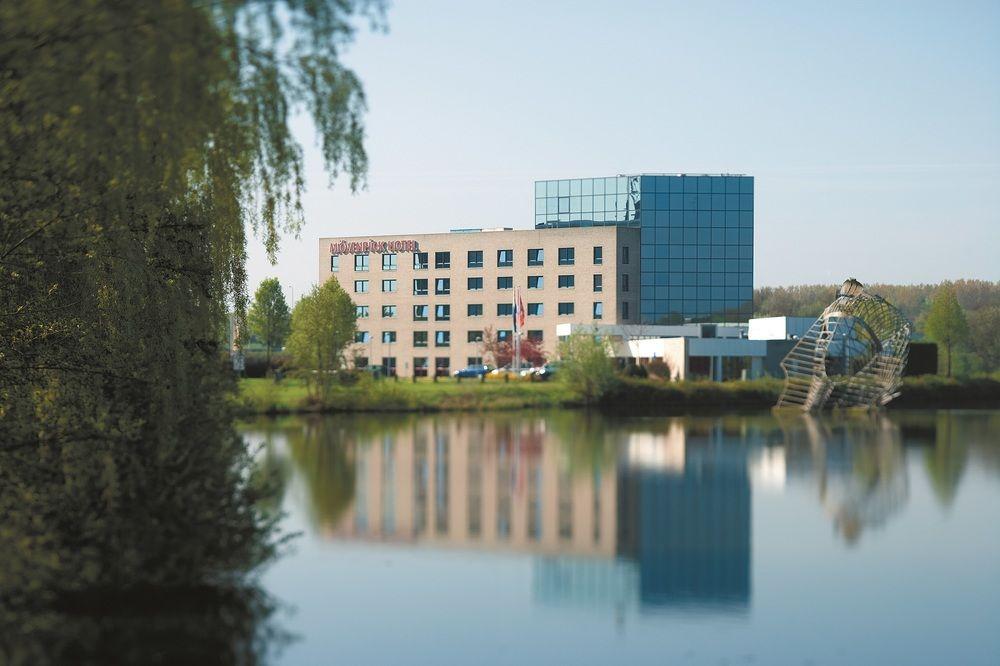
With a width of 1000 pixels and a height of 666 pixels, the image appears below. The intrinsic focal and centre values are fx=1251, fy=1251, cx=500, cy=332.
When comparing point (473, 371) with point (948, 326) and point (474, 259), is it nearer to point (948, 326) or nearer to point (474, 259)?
point (474, 259)

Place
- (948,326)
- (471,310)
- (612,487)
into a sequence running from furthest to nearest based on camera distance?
1. (471,310)
2. (948,326)
3. (612,487)

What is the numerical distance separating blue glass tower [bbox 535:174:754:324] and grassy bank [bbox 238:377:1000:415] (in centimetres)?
3094

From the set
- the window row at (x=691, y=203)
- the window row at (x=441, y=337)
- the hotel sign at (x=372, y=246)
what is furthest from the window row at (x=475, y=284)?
the window row at (x=691, y=203)

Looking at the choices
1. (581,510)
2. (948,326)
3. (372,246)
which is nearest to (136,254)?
(581,510)

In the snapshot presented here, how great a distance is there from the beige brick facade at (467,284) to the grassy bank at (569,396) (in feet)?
95.6

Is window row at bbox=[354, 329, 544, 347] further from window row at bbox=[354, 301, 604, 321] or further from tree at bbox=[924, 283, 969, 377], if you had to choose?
tree at bbox=[924, 283, 969, 377]

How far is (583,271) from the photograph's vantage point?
337ft

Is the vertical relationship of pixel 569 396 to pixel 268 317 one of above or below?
below

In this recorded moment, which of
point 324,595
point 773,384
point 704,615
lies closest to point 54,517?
point 324,595

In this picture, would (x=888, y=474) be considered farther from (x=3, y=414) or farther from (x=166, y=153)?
(x=166, y=153)

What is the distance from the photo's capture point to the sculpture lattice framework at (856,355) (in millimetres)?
60031

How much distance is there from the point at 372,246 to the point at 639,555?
92.6 meters

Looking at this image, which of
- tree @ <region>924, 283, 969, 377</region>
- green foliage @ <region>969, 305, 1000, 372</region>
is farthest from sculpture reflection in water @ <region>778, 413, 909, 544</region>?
green foliage @ <region>969, 305, 1000, 372</region>

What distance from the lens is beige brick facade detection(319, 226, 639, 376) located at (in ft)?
336
